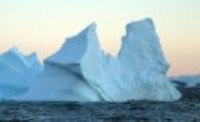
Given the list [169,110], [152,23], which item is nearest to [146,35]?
[152,23]

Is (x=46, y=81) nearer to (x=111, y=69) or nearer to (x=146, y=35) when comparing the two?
(x=111, y=69)

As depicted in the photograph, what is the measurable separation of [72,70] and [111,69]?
5.55ft

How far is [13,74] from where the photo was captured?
72.0 feet

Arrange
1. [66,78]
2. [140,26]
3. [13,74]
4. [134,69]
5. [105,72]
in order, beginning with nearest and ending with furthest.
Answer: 1. [66,78]
2. [105,72]
3. [134,69]
4. [140,26]
5. [13,74]

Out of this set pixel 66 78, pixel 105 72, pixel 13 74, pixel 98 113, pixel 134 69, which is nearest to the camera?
Result: pixel 98 113

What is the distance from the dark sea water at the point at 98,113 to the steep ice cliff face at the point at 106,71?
764 millimetres

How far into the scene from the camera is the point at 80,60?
17.2 m

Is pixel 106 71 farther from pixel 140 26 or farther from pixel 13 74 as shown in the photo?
pixel 13 74

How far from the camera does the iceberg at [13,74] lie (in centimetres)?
2181

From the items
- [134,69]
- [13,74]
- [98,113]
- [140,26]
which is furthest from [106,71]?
[13,74]

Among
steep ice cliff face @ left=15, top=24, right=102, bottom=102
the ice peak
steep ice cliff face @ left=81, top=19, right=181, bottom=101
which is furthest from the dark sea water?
the ice peak

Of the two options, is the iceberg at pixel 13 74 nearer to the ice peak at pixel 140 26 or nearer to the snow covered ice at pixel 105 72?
the snow covered ice at pixel 105 72

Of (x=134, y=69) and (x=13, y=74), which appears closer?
(x=134, y=69)

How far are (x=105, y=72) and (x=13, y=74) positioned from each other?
16.6ft
